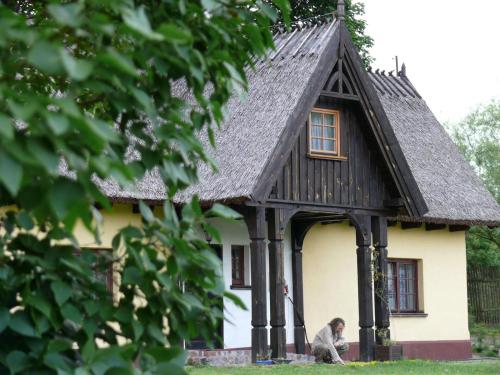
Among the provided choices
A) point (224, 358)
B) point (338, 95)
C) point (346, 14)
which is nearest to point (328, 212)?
point (338, 95)

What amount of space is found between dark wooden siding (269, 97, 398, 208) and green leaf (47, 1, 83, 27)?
14.1m

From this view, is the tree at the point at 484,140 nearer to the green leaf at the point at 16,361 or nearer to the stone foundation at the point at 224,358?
the stone foundation at the point at 224,358

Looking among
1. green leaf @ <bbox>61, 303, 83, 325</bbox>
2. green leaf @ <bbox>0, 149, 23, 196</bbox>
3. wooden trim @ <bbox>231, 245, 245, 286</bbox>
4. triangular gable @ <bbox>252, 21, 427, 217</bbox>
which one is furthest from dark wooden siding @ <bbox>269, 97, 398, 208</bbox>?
green leaf @ <bbox>0, 149, 23, 196</bbox>

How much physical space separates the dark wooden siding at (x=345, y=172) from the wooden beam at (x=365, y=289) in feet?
1.32

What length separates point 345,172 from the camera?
1775 centimetres

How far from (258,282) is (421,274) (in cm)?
592

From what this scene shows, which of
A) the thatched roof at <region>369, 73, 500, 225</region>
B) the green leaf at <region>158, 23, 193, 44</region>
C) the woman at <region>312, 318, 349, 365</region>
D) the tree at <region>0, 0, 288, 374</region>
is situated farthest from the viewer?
the thatched roof at <region>369, 73, 500, 225</region>

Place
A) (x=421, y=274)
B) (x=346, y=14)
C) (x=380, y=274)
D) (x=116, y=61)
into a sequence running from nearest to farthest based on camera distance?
(x=116, y=61)
(x=380, y=274)
(x=421, y=274)
(x=346, y=14)

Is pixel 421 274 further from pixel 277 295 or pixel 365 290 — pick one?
pixel 277 295

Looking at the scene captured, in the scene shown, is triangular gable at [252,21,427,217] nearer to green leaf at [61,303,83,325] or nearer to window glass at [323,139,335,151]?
window glass at [323,139,335,151]

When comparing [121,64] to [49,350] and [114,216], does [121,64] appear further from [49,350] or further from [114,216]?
[114,216]

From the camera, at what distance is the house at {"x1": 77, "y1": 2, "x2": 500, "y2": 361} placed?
1647 centimetres

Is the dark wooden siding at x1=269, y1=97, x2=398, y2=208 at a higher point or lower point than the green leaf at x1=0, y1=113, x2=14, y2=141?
higher

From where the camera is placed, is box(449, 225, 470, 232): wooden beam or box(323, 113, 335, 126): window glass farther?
box(449, 225, 470, 232): wooden beam
